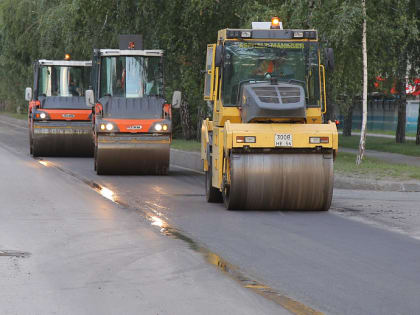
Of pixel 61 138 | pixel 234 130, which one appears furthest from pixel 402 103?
pixel 234 130

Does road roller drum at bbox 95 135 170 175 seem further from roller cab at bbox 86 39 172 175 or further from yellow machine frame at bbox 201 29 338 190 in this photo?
yellow machine frame at bbox 201 29 338 190

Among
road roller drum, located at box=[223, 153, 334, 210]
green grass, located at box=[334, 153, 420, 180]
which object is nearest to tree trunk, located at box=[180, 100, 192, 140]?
Result: green grass, located at box=[334, 153, 420, 180]

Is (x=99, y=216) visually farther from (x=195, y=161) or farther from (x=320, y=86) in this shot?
(x=195, y=161)

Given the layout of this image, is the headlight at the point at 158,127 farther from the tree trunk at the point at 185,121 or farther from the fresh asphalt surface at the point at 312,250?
the tree trunk at the point at 185,121

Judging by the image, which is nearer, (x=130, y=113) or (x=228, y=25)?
(x=130, y=113)

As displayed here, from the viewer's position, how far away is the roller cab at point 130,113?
22.4 meters

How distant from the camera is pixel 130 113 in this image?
22.8 metres

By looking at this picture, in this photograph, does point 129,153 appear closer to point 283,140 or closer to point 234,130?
point 234,130

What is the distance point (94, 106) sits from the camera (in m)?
23.6

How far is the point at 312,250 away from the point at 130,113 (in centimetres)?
1205

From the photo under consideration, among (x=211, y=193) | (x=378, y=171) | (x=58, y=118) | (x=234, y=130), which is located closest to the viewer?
(x=234, y=130)

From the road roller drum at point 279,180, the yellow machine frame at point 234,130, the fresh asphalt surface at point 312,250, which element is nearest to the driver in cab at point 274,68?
the yellow machine frame at point 234,130

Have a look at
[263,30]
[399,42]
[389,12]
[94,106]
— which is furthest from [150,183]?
[399,42]

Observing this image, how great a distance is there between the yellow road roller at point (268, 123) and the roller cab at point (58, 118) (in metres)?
12.9
